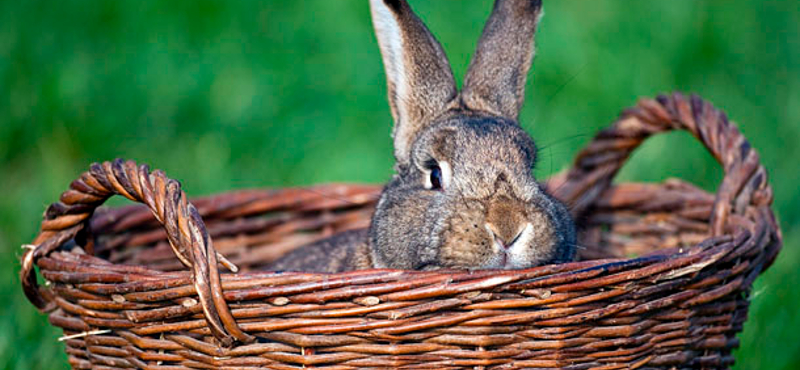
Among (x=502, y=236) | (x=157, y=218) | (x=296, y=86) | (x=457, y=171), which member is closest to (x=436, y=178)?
(x=457, y=171)

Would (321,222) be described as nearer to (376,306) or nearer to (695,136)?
(695,136)

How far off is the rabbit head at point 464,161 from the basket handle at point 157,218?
714 millimetres

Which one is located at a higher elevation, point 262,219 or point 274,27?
point 274,27

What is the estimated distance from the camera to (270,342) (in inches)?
111

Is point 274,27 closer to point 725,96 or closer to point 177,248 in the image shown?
point 725,96

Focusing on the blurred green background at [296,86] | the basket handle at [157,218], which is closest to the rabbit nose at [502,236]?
the basket handle at [157,218]

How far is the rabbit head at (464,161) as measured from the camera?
9.88 feet

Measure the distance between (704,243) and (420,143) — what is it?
1.06m

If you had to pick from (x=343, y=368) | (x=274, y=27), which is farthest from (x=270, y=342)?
(x=274, y=27)

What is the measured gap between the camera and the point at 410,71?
377 cm

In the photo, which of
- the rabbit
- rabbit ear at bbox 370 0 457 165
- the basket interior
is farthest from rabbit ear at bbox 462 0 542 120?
the basket interior

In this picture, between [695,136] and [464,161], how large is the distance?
45.8 inches

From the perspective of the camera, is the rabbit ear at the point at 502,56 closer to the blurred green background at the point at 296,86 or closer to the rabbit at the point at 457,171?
the rabbit at the point at 457,171

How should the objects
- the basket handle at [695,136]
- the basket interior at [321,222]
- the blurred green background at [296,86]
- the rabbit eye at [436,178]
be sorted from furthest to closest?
1. the blurred green background at [296,86]
2. the basket interior at [321,222]
3. the basket handle at [695,136]
4. the rabbit eye at [436,178]
